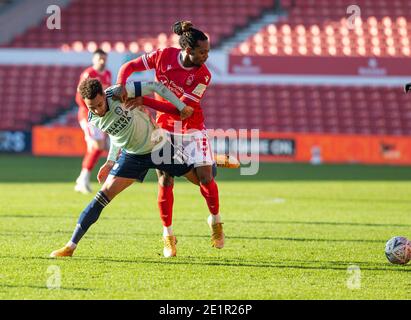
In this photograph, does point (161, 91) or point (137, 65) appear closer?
point (161, 91)

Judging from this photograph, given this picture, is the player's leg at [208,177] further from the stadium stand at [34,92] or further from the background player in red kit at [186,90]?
the stadium stand at [34,92]

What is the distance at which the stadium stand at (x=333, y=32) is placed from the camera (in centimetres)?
2839

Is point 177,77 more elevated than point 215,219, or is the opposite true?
point 177,77

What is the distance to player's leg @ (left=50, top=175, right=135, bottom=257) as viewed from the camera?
7.96 m

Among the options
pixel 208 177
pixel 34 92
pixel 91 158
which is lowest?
pixel 208 177

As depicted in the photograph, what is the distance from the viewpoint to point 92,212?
7.97 meters

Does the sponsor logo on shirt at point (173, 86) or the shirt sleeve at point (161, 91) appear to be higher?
the sponsor logo on shirt at point (173, 86)

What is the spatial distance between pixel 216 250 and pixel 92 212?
131 centimetres

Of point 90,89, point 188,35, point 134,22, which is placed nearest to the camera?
point 90,89

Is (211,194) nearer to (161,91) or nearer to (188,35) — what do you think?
(161,91)

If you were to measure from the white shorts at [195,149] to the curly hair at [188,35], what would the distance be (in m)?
0.81

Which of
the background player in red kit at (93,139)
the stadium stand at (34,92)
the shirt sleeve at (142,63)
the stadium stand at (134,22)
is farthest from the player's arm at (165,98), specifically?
the stadium stand at (134,22)

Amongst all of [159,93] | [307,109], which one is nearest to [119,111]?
[159,93]

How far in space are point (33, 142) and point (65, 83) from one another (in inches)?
146
